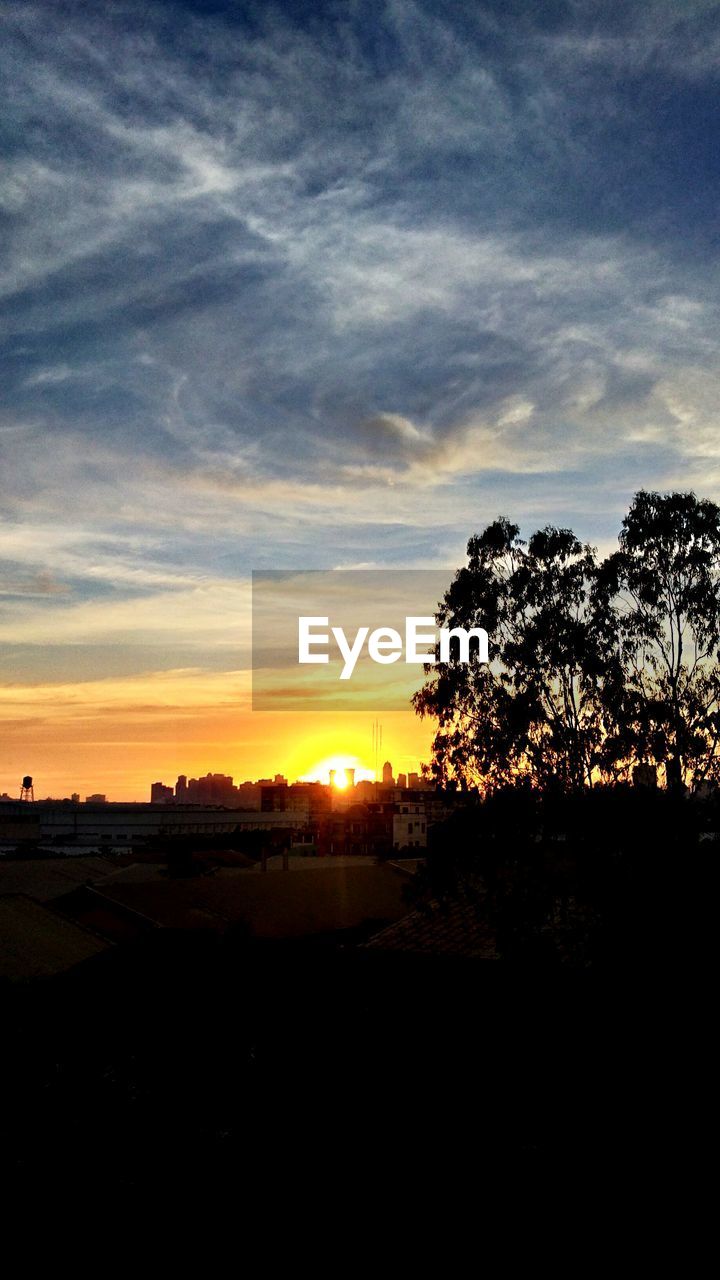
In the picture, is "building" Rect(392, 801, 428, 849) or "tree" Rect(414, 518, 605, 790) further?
"building" Rect(392, 801, 428, 849)

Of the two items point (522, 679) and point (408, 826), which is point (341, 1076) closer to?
point (522, 679)

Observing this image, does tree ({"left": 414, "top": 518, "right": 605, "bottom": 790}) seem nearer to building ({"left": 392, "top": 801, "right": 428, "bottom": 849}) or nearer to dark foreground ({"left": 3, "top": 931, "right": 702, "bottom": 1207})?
dark foreground ({"left": 3, "top": 931, "right": 702, "bottom": 1207})

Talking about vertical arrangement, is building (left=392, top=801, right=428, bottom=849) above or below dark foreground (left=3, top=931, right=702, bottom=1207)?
above

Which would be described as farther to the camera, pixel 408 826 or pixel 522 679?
pixel 408 826

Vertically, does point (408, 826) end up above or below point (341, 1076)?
above

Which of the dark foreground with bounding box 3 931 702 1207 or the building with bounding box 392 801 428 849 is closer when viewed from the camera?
the dark foreground with bounding box 3 931 702 1207

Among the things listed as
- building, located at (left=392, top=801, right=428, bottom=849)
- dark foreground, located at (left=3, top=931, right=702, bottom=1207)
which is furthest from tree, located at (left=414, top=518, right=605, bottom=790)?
building, located at (left=392, top=801, right=428, bottom=849)

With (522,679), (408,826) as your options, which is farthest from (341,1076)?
(408,826)

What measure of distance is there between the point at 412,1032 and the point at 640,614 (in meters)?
12.0

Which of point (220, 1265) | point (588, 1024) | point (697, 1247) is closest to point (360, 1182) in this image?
point (220, 1265)

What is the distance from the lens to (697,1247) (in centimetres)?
1344

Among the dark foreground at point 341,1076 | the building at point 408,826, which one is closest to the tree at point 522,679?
the dark foreground at point 341,1076

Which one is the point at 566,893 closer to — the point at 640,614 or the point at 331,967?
the point at 640,614

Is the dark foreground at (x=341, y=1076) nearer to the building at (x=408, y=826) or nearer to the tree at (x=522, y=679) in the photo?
the tree at (x=522, y=679)
